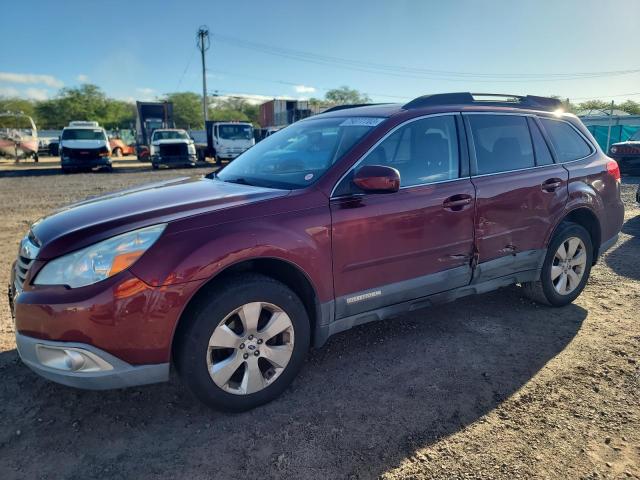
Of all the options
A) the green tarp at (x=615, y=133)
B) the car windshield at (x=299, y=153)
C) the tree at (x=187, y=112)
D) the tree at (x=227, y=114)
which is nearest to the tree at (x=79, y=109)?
the tree at (x=187, y=112)

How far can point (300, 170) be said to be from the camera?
3238 mm

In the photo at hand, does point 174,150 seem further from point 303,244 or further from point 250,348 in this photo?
point 250,348

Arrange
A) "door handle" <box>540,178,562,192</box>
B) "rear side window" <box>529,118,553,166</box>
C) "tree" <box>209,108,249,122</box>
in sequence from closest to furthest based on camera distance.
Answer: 1. "door handle" <box>540,178,562,192</box>
2. "rear side window" <box>529,118,553,166</box>
3. "tree" <box>209,108,249,122</box>

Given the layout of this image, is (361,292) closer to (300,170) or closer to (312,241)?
(312,241)

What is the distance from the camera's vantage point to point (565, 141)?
166 inches

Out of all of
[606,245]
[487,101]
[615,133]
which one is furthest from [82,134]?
[615,133]

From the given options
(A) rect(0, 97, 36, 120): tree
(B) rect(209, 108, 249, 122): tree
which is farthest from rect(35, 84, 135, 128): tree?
(B) rect(209, 108, 249, 122): tree

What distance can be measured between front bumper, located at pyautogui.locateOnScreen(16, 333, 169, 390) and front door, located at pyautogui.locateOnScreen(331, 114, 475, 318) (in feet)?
4.18

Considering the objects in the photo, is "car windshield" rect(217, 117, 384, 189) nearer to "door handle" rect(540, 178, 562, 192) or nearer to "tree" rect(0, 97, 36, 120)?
"door handle" rect(540, 178, 562, 192)

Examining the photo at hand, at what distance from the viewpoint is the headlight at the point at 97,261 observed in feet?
7.58

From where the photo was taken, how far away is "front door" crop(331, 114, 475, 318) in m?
2.93

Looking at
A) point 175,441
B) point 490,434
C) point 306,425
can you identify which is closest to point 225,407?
point 175,441

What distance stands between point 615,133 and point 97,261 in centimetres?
2931

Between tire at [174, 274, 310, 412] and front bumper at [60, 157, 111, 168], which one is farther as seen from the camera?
front bumper at [60, 157, 111, 168]
